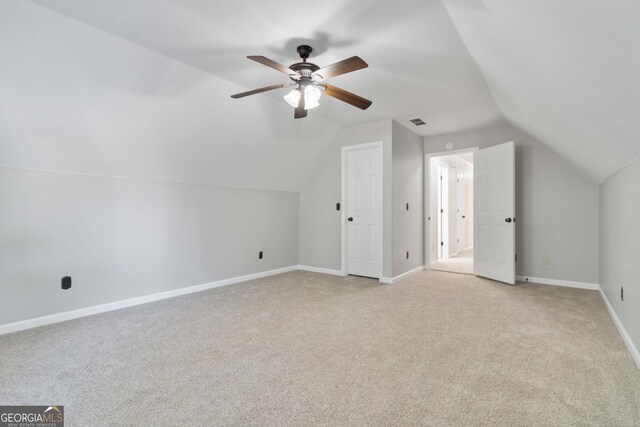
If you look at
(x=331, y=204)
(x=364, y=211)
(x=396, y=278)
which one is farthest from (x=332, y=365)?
(x=331, y=204)

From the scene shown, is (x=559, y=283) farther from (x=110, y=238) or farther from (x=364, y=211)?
(x=110, y=238)

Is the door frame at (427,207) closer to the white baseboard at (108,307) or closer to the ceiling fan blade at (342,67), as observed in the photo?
the white baseboard at (108,307)

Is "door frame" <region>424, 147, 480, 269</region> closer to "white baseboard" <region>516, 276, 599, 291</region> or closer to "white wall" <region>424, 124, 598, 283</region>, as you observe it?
"white wall" <region>424, 124, 598, 283</region>

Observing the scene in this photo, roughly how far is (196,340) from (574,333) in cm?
314

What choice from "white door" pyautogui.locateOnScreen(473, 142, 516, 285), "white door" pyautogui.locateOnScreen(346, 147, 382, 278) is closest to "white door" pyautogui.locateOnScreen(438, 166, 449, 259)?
"white door" pyautogui.locateOnScreen(473, 142, 516, 285)

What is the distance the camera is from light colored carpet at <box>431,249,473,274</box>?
208 inches

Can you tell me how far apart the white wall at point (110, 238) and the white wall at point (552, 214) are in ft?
13.2

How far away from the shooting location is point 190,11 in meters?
2.09

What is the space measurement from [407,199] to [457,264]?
2006mm

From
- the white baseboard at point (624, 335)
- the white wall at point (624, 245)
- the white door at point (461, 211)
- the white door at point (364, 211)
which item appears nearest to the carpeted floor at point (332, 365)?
the white baseboard at point (624, 335)

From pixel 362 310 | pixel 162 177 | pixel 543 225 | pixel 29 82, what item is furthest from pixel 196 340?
pixel 543 225

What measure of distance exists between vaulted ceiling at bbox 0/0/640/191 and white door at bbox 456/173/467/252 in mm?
4124

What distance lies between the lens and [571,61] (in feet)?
5.00

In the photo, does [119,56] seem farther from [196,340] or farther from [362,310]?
[362,310]
